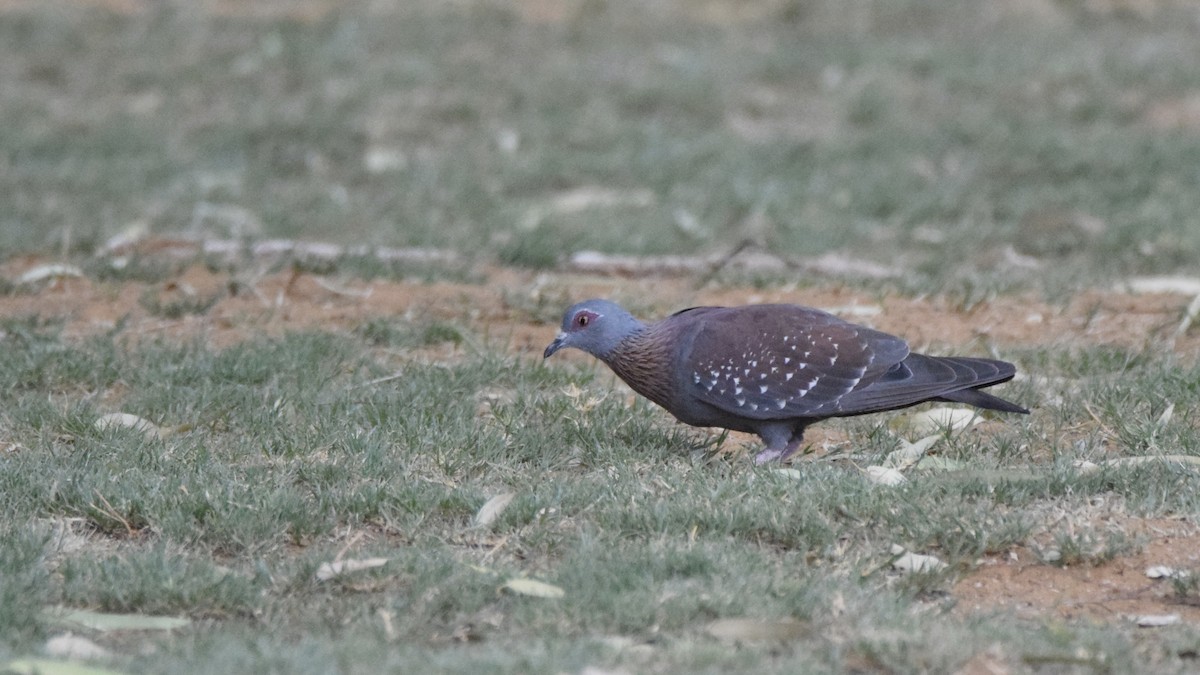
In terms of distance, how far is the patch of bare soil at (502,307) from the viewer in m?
6.96

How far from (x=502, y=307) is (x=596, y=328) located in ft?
6.15

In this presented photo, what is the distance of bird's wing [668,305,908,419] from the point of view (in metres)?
5.34

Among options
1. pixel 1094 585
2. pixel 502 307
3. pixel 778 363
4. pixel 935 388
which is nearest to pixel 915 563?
pixel 1094 585

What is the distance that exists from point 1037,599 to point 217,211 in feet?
21.9

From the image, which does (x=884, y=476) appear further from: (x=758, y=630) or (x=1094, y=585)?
(x=758, y=630)

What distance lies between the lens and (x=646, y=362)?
5.49 m

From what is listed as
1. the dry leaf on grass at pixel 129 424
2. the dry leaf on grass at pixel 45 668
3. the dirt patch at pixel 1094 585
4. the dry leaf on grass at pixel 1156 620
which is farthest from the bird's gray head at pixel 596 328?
the dry leaf on grass at pixel 45 668

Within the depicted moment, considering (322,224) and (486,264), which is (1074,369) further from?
(322,224)

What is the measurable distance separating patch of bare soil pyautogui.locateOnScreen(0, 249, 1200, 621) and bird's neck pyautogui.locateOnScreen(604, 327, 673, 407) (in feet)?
3.86

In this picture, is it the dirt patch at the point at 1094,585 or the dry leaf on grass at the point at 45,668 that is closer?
the dry leaf on grass at the point at 45,668

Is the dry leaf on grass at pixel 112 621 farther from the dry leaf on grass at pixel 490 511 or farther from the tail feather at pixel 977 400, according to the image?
the tail feather at pixel 977 400

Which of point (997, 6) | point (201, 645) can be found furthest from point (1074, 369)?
point (997, 6)

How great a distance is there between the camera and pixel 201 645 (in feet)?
13.1

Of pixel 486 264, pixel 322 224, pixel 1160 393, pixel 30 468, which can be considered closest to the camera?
pixel 30 468
